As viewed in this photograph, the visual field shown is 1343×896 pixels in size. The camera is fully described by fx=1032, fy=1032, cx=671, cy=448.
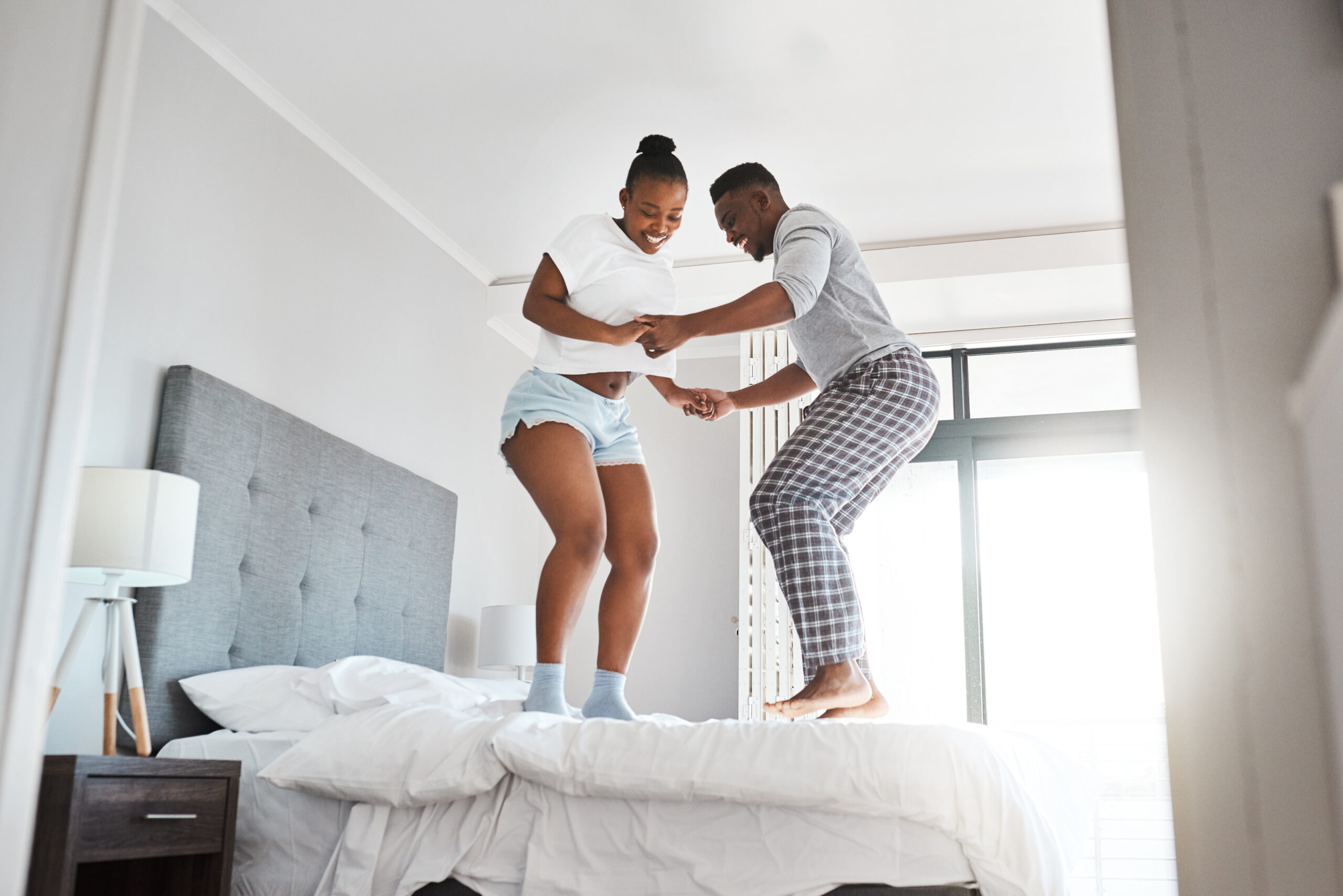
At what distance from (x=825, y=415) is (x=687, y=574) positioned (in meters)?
2.92

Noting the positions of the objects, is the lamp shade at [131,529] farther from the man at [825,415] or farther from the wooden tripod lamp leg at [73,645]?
the man at [825,415]

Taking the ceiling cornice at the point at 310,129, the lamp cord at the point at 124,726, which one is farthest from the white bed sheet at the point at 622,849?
the ceiling cornice at the point at 310,129

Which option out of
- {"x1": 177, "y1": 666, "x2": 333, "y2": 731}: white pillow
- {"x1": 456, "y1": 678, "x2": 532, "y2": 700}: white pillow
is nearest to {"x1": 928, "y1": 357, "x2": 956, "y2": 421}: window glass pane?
{"x1": 456, "y1": 678, "x2": 532, "y2": 700}: white pillow

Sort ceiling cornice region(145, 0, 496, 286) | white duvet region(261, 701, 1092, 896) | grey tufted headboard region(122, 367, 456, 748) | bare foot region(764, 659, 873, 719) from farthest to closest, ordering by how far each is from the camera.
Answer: ceiling cornice region(145, 0, 496, 286)
grey tufted headboard region(122, 367, 456, 748)
bare foot region(764, 659, 873, 719)
white duvet region(261, 701, 1092, 896)

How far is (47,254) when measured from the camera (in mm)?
1003

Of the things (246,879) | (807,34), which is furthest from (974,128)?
(246,879)

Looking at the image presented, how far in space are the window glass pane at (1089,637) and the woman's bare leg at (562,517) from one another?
9.20 ft

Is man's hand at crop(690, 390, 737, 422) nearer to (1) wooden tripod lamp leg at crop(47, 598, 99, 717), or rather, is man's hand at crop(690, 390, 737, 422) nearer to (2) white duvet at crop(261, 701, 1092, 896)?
(2) white duvet at crop(261, 701, 1092, 896)

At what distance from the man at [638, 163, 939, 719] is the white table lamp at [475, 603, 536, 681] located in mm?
1949

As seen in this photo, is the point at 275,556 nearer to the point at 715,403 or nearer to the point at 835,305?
the point at 715,403

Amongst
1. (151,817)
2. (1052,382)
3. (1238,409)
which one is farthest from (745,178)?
(1052,382)

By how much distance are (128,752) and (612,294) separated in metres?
1.61

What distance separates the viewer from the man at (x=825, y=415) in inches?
86.9

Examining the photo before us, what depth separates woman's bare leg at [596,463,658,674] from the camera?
238 cm
